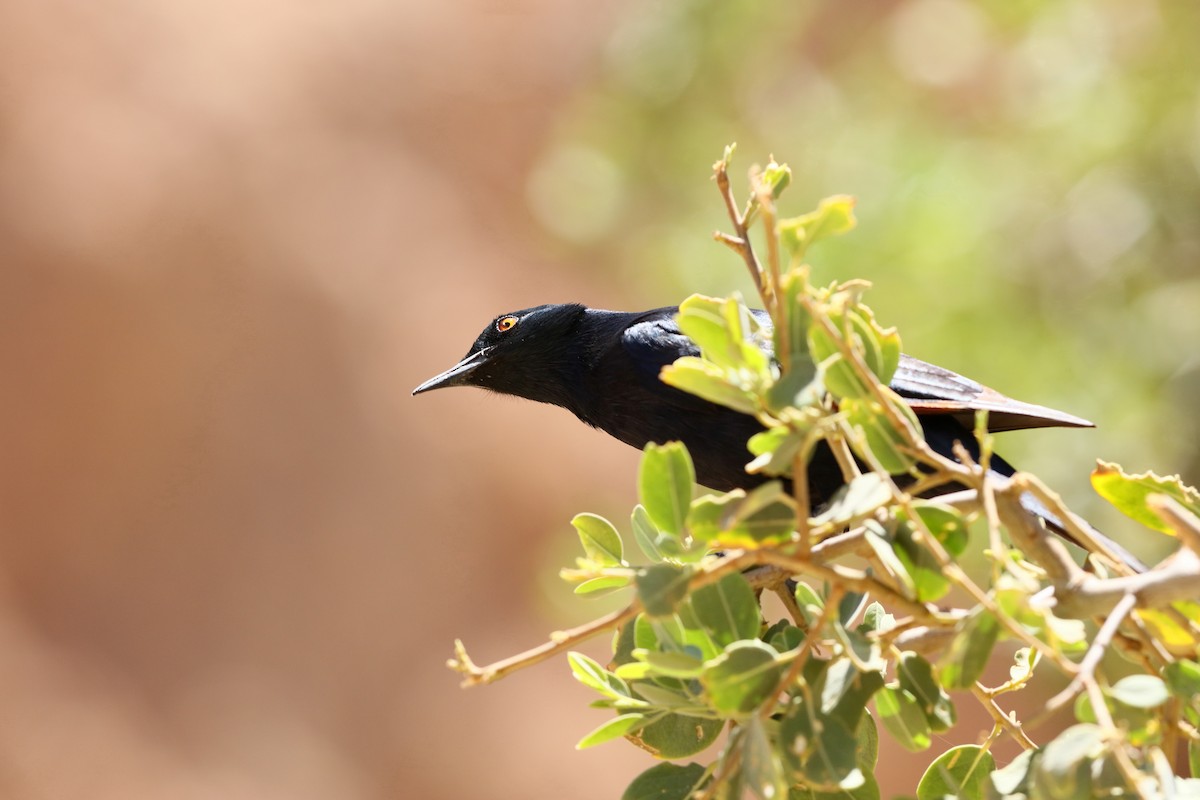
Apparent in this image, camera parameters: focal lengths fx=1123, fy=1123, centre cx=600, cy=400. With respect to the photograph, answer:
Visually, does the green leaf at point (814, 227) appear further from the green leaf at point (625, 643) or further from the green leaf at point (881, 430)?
the green leaf at point (625, 643)

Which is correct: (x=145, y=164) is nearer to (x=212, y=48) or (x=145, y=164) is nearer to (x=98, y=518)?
(x=212, y=48)

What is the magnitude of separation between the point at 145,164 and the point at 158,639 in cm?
374

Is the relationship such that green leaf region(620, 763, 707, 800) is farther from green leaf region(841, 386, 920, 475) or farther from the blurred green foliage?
the blurred green foliage

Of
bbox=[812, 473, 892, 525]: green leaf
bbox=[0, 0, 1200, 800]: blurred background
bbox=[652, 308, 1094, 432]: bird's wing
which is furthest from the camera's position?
bbox=[0, 0, 1200, 800]: blurred background

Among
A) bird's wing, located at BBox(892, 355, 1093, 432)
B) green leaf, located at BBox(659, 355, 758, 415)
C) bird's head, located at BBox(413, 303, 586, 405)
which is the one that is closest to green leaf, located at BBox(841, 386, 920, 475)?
green leaf, located at BBox(659, 355, 758, 415)

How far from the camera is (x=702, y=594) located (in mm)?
1251

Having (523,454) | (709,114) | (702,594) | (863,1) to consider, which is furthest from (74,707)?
(863,1)

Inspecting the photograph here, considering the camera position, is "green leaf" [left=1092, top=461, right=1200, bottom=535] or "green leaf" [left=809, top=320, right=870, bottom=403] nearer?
"green leaf" [left=809, top=320, right=870, bottom=403]

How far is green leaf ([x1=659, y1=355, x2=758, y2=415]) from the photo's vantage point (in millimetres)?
1166

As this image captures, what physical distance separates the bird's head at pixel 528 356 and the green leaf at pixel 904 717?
1.89m

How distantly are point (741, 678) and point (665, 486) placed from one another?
223mm

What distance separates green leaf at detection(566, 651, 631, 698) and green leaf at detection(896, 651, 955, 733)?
348 millimetres

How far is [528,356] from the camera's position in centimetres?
315

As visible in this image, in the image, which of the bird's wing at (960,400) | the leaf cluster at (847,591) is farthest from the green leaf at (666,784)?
the bird's wing at (960,400)
